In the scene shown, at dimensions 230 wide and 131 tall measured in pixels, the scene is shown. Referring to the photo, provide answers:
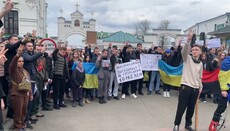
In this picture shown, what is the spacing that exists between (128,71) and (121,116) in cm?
293

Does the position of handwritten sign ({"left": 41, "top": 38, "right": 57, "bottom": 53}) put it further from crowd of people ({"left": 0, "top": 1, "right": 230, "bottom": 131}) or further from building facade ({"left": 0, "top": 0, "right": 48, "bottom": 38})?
building facade ({"left": 0, "top": 0, "right": 48, "bottom": 38})

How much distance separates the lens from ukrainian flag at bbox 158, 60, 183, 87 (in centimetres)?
1076

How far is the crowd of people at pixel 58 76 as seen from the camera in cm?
580

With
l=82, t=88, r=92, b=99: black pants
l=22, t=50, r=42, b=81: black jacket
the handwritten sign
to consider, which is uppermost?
the handwritten sign

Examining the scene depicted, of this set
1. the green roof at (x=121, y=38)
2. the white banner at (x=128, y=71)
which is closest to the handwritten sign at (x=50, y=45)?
the white banner at (x=128, y=71)

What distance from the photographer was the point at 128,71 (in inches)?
405

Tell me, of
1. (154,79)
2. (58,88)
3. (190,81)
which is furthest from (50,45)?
(154,79)

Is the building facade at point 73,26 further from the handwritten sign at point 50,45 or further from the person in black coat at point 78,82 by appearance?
the handwritten sign at point 50,45

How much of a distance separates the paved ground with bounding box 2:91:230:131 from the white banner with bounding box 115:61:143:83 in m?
0.90

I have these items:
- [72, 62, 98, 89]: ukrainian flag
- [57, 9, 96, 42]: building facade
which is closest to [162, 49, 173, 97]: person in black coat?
[72, 62, 98, 89]: ukrainian flag

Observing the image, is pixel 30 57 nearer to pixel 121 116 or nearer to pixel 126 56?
pixel 121 116

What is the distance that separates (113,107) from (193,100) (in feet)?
11.0

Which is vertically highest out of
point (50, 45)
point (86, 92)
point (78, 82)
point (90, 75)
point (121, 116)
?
point (50, 45)

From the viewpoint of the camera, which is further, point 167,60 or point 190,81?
point 167,60
